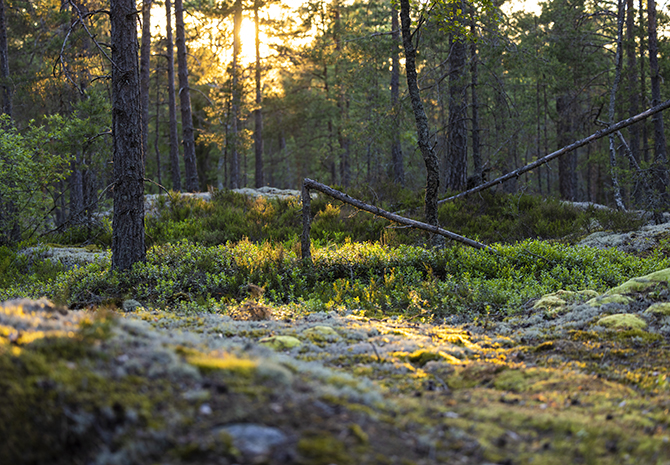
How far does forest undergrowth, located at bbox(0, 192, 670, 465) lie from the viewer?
1.79 m

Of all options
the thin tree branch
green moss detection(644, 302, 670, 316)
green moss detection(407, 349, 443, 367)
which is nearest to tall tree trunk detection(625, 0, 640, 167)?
the thin tree branch

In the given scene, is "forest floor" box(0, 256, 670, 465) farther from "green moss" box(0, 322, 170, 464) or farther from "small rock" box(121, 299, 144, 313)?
"small rock" box(121, 299, 144, 313)

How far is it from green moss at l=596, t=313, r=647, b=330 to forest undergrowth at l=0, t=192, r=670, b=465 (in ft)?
0.06

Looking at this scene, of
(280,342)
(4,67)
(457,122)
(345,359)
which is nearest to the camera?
(345,359)

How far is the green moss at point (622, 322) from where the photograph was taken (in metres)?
4.22

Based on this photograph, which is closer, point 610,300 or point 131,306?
point 610,300

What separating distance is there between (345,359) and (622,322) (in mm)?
2825

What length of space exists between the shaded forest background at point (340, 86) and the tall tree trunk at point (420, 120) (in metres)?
0.47

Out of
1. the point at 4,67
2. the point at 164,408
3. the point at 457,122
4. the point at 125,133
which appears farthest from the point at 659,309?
the point at 4,67

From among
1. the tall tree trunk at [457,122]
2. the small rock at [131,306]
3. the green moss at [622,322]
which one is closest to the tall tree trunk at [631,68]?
the tall tree trunk at [457,122]

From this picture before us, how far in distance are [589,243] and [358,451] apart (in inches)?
358

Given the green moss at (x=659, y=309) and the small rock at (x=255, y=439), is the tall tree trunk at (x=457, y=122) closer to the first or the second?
the green moss at (x=659, y=309)

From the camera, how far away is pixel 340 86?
992 inches

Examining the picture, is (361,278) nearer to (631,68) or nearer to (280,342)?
(280,342)
